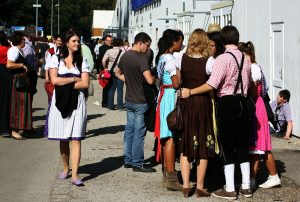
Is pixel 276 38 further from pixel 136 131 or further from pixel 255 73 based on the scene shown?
pixel 255 73

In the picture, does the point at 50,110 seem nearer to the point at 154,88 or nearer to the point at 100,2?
the point at 154,88

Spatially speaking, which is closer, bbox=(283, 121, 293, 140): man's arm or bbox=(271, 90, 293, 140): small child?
bbox=(283, 121, 293, 140): man's arm

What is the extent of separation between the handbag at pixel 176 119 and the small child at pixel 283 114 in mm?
5017

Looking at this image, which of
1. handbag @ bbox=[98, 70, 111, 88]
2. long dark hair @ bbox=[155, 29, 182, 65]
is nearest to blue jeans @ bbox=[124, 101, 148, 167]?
long dark hair @ bbox=[155, 29, 182, 65]

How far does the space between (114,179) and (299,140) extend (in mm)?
4450

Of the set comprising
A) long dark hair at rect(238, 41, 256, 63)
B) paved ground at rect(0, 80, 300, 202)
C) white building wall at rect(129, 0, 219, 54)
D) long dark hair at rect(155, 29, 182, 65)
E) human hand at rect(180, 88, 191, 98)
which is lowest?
paved ground at rect(0, 80, 300, 202)

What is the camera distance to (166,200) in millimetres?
7113

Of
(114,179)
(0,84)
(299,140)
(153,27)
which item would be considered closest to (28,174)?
(114,179)

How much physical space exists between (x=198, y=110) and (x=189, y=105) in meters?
0.11

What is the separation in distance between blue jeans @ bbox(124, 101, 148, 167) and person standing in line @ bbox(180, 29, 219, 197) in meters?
1.53

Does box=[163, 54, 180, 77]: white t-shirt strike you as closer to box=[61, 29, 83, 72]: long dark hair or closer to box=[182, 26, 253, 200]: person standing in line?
box=[182, 26, 253, 200]: person standing in line

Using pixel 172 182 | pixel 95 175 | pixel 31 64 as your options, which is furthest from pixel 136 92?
pixel 31 64

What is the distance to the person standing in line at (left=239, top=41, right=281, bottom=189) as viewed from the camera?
749cm

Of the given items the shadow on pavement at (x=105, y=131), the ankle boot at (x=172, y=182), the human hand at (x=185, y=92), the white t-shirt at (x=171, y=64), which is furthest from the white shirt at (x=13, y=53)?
the human hand at (x=185, y=92)
